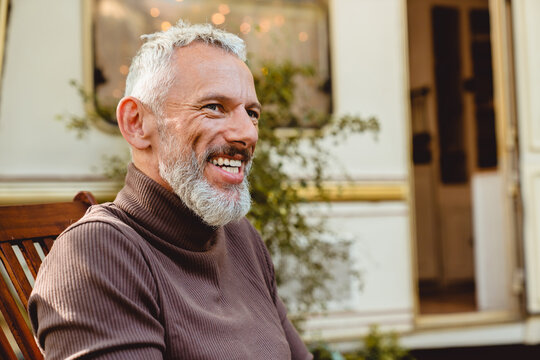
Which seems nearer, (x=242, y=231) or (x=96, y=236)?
(x=96, y=236)

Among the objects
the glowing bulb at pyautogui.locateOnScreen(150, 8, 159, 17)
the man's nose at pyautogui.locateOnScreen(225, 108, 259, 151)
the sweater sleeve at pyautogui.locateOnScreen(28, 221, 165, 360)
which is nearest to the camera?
the sweater sleeve at pyautogui.locateOnScreen(28, 221, 165, 360)

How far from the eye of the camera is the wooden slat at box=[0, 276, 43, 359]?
1.24 metres

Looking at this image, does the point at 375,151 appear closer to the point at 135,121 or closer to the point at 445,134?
the point at 135,121

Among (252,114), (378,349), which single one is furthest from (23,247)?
(378,349)

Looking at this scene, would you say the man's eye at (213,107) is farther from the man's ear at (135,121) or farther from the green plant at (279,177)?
the green plant at (279,177)

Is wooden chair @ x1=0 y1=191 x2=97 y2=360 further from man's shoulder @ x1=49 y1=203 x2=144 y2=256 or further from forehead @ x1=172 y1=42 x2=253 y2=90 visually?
forehead @ x1=172 y1=42 x2=253 y2=90

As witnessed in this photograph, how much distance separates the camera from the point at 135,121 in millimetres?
1312

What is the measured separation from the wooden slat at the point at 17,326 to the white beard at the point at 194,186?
1.49ft

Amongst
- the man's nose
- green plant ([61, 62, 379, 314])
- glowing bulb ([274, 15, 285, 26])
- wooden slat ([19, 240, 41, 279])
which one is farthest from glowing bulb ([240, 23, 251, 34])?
wooden slat ([19, 240, 41, 279])

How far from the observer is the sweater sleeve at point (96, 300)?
92 centimetres

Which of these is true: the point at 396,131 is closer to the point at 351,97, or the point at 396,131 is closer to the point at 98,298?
the point at 351,97

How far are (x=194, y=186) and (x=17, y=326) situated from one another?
51 cm

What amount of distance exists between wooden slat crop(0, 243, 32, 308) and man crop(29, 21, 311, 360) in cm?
27

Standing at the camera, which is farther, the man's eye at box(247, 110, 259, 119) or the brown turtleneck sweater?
the man's eye at box(247, 110, 259, 119)
